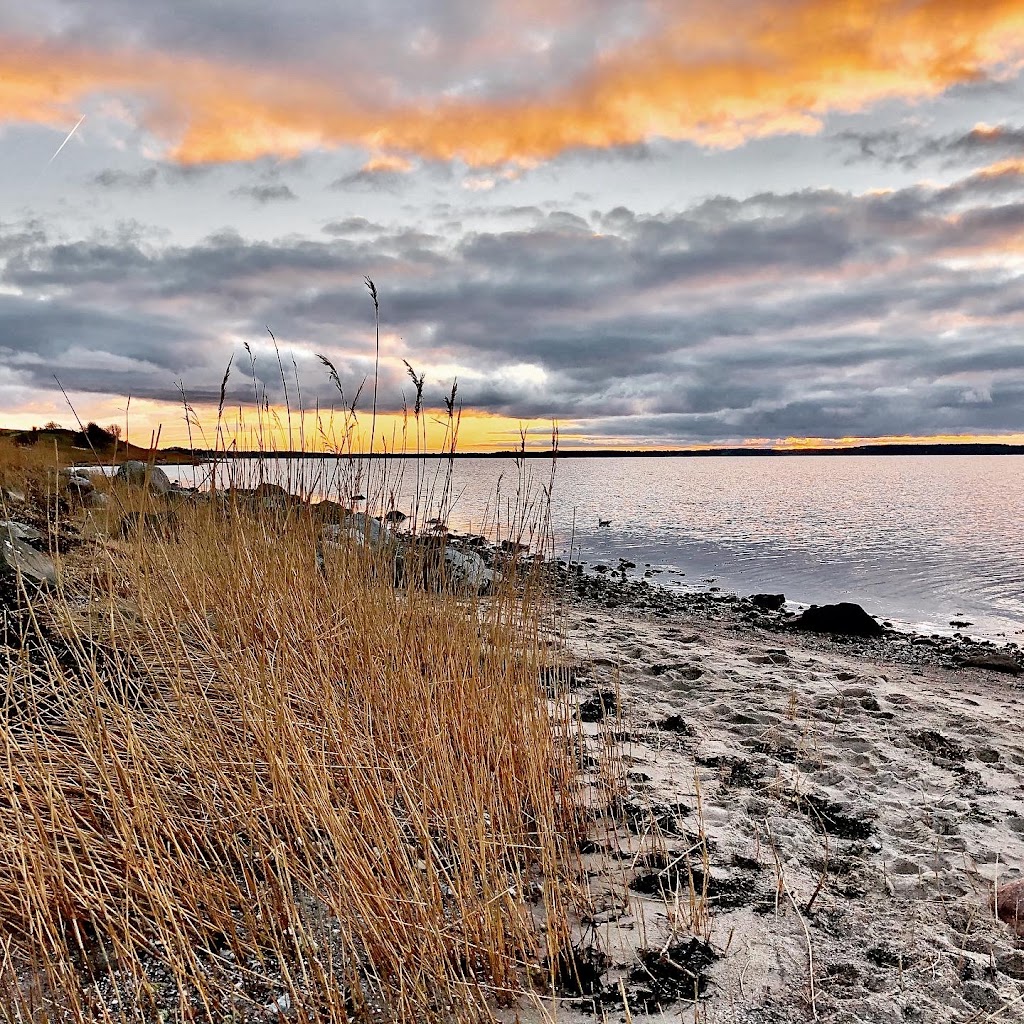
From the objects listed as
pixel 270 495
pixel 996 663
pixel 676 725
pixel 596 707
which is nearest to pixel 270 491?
pixel 270 495

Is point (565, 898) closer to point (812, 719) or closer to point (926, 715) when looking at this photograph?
point (812, 719)

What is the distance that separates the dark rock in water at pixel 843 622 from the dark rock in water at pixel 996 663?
1.28 meters

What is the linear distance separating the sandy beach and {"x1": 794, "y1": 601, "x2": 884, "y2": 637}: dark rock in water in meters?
2.77

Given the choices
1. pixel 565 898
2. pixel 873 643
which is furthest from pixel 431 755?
pixel 873 643

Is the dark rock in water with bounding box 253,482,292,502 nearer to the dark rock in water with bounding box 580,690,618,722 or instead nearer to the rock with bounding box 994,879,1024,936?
the dark rock in water with bounding box 580,690,618,722

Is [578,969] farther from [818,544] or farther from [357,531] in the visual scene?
[818,544]

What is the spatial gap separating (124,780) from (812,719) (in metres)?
3.91

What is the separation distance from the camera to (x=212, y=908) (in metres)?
1.88

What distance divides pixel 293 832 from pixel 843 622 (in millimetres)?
7726

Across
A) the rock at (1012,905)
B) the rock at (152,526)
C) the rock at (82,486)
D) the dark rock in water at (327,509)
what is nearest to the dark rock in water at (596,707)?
the dark rock in water at (327,509)

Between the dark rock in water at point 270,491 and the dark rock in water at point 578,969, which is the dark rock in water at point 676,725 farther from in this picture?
the dark rock in water at point 270,491

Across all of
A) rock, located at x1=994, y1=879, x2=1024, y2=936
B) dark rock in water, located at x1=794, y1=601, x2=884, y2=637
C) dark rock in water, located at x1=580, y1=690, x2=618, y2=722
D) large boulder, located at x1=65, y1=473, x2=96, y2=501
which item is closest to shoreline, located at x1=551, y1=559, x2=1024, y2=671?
dark rock in water, located at x1=794, y1=601, x2=884, y2=637

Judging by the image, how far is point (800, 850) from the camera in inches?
106

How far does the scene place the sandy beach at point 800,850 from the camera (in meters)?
1.95
